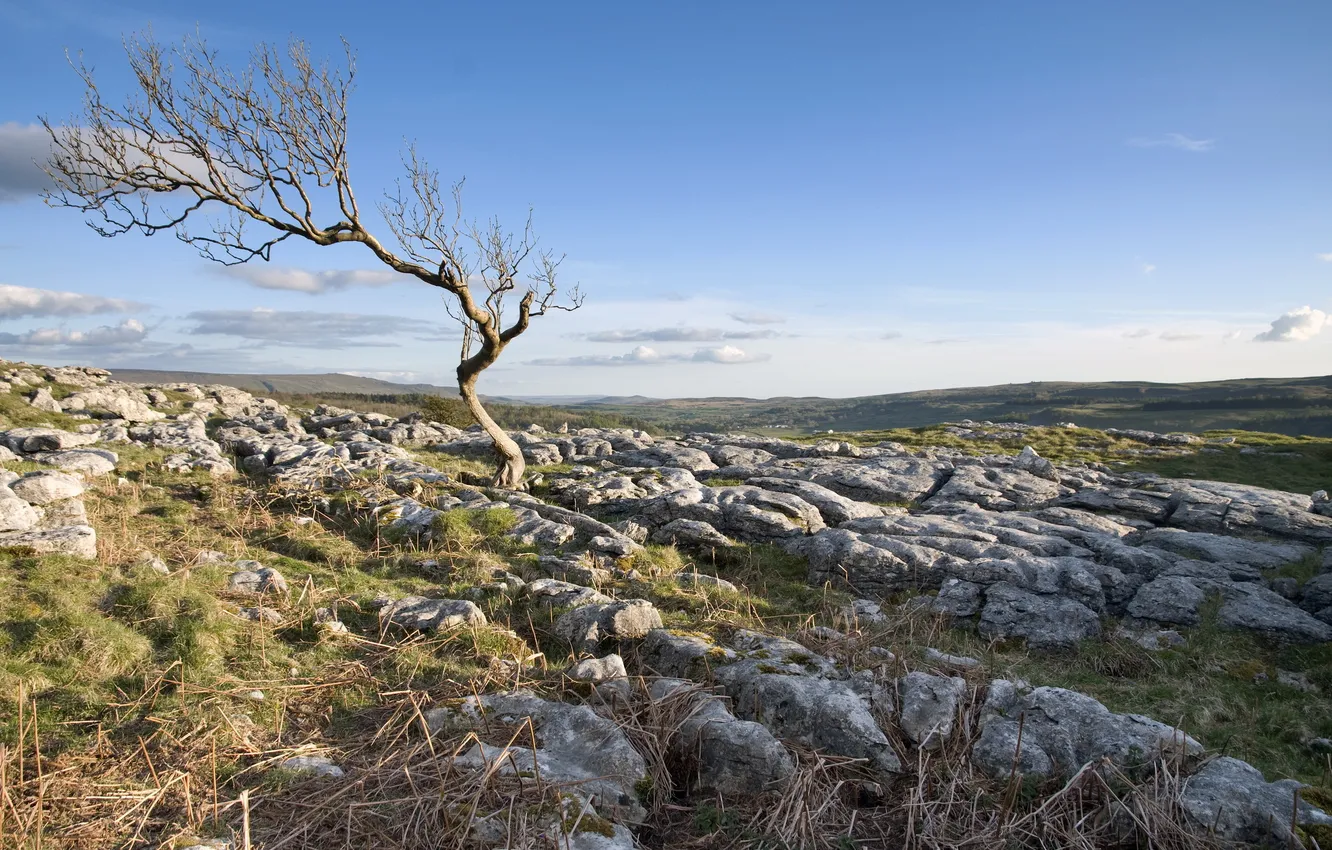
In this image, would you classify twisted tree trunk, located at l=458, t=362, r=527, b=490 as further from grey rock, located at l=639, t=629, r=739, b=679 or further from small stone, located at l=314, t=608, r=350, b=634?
grey rock, located at l=639, t=629, r=739, b=679

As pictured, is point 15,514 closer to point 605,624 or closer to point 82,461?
point 82,461

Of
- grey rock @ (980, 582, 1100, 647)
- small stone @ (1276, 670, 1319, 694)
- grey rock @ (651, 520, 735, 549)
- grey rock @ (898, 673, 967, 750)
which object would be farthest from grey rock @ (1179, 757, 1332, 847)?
grey rock @ (651, 520, 735, 549)

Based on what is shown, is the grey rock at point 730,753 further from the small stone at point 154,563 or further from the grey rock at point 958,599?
the small stone at point 154,563

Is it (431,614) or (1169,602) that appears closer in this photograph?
(431,614)

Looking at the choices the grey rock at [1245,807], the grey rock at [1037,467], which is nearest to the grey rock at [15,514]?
the grey rock at [1245,807]

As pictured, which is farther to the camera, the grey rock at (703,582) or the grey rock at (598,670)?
the grey rock at (703,582)

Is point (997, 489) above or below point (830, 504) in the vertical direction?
below

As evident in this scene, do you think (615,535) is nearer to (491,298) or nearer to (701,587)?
(701,587)

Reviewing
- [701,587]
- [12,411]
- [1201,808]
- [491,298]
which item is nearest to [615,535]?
[701,587]

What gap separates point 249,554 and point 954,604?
14577 millimetres

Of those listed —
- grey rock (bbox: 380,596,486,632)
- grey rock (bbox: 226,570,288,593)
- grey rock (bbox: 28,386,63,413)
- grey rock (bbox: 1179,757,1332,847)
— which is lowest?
grey rock (bbox: 1179,757,1332,847)

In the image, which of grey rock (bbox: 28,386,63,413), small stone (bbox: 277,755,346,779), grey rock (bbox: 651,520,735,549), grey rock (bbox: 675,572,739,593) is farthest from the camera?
grey rock (bbox: 28,386,63,413)

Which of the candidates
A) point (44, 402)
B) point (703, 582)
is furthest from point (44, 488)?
point (44, 402)

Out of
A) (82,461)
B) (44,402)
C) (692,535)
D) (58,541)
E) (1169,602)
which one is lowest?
(1169,602)
